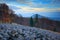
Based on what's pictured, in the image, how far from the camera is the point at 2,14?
3.49 m

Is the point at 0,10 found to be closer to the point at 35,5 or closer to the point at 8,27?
the point at 8,27

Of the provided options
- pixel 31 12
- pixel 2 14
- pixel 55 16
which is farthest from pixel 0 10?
pixel 55 16

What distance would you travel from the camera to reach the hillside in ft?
11.1

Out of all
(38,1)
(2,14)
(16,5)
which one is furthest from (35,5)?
(2,14)

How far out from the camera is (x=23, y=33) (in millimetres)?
3422

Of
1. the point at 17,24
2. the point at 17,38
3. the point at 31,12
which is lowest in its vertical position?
the point at 17,38

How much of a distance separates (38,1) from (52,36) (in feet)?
2.19

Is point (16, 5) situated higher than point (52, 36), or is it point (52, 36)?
point (16, 5)

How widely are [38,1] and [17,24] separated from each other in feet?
1.82

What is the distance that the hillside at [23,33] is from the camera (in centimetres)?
338

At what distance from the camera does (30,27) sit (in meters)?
3.44

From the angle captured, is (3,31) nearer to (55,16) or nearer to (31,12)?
(31,12)

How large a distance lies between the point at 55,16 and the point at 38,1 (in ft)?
1.32

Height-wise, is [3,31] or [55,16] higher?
[55,16]
